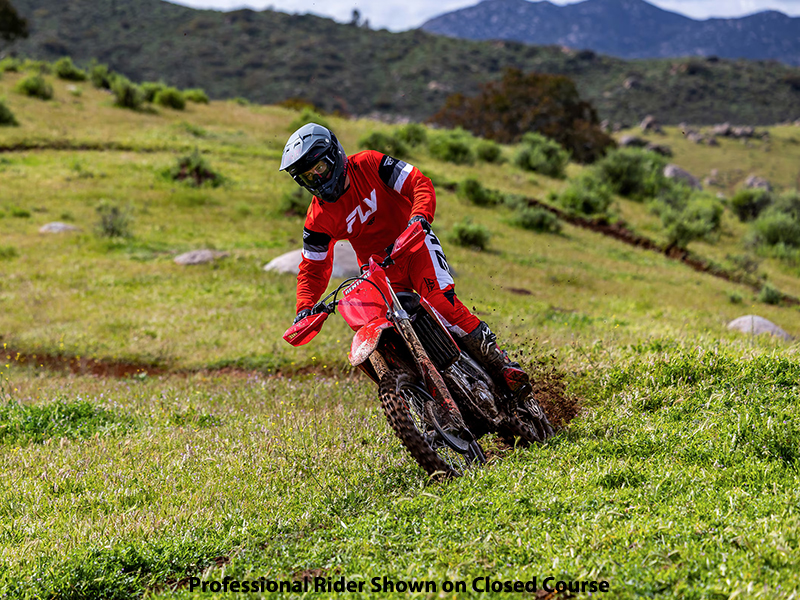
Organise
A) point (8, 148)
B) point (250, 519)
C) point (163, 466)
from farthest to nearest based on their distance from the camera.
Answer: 1. point (8, 148)
2. point (163, 466)
3. point (250, 519)

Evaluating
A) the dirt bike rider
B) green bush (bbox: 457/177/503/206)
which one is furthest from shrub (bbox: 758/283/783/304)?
the dirt bike rider

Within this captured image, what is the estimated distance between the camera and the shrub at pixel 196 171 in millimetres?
21891

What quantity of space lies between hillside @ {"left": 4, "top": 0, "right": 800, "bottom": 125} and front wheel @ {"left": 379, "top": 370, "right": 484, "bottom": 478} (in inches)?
3108

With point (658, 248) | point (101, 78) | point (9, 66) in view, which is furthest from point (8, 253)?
point (9, 66)

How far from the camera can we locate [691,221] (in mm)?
24109

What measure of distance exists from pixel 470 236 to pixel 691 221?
11.5 m

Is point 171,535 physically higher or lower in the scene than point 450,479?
lower

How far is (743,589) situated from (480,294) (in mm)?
10557

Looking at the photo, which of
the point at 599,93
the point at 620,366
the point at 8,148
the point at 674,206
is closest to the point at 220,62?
the point at 599,93

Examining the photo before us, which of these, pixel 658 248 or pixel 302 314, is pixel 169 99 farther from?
pixel 302 314

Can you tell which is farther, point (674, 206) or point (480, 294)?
point (674, 206)

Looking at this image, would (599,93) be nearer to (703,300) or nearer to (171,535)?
(703,300)

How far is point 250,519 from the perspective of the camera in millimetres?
3945

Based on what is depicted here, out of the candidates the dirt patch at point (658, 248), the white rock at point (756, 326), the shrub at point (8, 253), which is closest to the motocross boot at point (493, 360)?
the white rock at point (756, 326)
